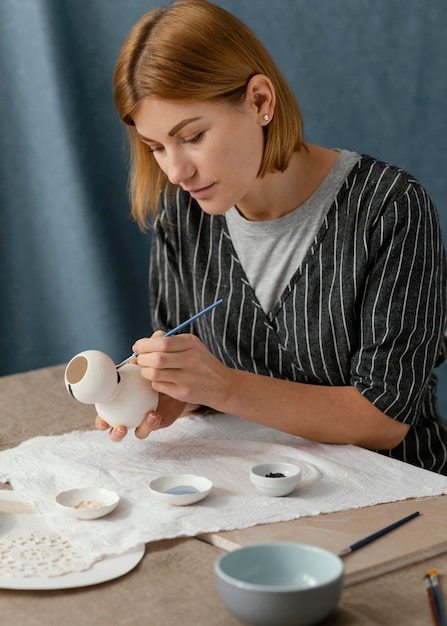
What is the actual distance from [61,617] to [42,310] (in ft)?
7.19

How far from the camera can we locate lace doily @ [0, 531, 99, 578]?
98cm

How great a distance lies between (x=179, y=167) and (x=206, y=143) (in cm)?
6

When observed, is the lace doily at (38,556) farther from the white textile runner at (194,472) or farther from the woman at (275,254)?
the woman at (275,254)

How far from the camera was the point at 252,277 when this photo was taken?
1.68 meters

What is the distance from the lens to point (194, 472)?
1.29 m

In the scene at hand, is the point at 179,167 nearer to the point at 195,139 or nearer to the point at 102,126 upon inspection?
the point at 195,139

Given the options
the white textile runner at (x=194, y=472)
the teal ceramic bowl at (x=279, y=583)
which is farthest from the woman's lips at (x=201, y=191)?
the teal ceramic bowl at (x=279, y=583)

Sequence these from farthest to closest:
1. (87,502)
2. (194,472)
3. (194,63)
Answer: (194,63) < (194,472) < (87,502)

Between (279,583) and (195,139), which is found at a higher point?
(195,139)

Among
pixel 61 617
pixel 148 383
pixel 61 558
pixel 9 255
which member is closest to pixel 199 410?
pixel 148 383

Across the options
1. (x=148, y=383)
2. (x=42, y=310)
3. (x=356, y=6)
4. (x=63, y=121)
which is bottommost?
(x=42, y=310)

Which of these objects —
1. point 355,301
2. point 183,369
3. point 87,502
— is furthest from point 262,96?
point 87,502

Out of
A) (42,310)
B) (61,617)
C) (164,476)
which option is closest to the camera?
(61,617)

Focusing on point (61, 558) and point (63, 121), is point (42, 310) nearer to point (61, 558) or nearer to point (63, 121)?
point (63, 121)
